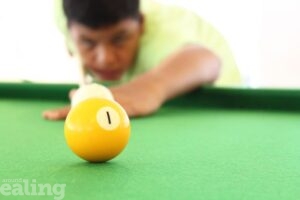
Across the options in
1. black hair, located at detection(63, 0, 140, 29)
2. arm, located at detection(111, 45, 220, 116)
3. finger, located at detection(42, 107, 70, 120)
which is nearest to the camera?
finger, located at detection(42, 107, 70, 120)

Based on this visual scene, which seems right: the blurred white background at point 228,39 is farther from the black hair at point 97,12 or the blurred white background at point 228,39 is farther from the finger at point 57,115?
the finger at point 57,115

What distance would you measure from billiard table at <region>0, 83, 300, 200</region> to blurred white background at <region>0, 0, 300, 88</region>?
2.04 meters

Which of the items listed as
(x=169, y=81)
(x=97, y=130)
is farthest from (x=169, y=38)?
(x=97, y=130)

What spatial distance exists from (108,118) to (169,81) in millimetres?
949

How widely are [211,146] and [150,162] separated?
190mm

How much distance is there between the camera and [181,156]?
79 cm

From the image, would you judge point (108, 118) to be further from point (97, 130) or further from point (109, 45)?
point (109, 45)

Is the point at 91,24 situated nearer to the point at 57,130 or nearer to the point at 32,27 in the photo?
the point at 57,130

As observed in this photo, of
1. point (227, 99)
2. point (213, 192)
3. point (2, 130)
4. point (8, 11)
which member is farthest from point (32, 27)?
point (213, 192)

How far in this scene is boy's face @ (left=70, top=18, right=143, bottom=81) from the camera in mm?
2219

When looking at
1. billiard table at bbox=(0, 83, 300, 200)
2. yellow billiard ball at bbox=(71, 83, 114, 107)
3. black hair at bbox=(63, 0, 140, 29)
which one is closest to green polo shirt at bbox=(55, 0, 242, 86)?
black hair at bbox=(63, 0, 140, 29)

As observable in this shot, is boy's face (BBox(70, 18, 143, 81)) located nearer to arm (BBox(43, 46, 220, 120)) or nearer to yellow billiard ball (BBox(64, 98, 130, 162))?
arm (BBox(43, 46, 220, 120))

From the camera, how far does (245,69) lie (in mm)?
3645

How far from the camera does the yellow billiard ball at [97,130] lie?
27.1 inches
